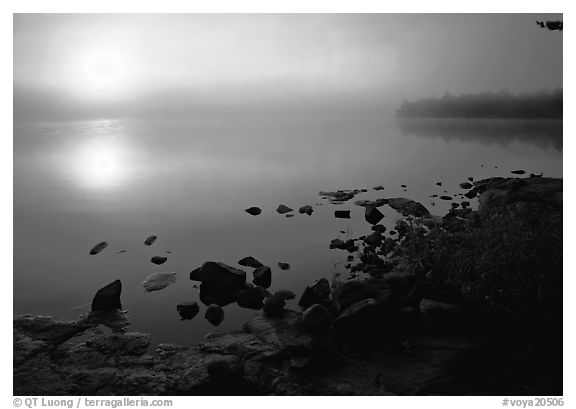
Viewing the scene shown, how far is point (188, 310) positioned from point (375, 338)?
412 cm

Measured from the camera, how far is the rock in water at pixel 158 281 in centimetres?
1057

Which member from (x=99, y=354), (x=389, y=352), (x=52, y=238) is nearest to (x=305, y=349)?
(x=389, y=352)

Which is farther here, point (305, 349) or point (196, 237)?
point (196, 237)

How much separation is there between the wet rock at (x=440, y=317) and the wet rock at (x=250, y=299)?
142 inches

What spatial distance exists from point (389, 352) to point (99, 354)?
513 centimetres

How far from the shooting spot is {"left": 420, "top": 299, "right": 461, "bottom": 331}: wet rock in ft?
25.5

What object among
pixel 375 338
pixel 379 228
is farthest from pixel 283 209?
pixel 375 338

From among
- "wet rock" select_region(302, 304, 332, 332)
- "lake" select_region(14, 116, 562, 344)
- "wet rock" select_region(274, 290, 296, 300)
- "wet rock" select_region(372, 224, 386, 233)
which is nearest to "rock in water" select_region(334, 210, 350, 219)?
"lake" select_region(14, 116, 562, 344)

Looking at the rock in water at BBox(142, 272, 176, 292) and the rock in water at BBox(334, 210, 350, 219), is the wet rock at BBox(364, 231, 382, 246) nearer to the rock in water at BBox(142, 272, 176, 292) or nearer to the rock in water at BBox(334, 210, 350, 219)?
the rock in water at BBox(334, 210, 350, 219)

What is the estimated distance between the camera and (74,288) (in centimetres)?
1065

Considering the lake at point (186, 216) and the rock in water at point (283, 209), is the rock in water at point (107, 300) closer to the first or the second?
the lake at point (186, 216)

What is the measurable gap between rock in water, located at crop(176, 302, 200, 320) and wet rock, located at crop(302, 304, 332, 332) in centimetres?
261

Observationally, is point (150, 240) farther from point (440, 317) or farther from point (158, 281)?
point (440, 317)
